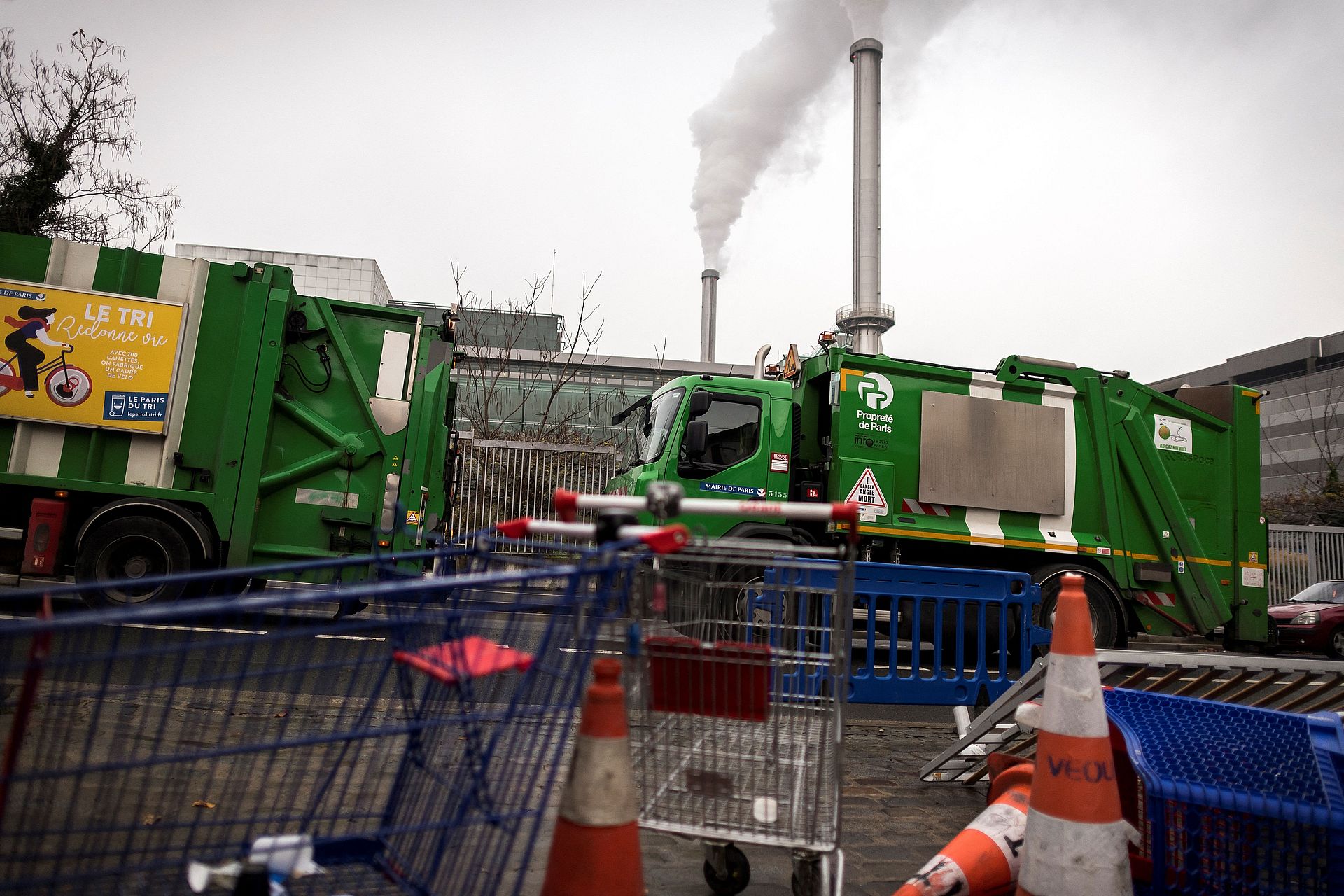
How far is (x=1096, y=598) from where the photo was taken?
9031 millimetres

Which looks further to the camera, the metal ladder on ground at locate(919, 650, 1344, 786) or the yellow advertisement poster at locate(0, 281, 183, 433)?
the yellow advertisement poster at locate(0, 281, 183, 433)

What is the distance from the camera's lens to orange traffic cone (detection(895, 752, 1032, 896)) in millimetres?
2703

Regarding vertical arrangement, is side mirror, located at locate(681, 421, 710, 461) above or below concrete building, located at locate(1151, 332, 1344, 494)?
below

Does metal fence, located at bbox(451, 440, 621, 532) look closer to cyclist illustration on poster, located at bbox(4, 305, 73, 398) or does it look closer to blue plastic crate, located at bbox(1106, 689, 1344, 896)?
cyclist illustration on poster, located at bbox(4, 305, 73, 398)

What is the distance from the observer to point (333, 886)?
2176 millimetres

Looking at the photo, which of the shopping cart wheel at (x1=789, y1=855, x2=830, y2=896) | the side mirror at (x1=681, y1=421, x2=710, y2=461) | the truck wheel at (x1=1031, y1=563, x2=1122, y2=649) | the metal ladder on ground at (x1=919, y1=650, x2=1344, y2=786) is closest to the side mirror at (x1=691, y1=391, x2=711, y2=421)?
the side mirror at (x1=681, y1=421, x2=710, y2=461)

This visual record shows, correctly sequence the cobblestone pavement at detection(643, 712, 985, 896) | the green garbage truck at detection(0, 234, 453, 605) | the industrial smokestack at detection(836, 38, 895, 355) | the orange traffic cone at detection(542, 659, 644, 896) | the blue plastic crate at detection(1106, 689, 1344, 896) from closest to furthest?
the orange traffic cone at detection(542, 659, 644, 896) < the blue plastic crate at detection(1106, 689, 1344, 896) < the cobblestone pavement at detection(643, 712, 985, 896) < the green garbage truck at detection(0, 234, 453, 605) < the industrial smokestack at detection(836, 38, 895, 355)

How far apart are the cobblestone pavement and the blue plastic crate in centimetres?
93

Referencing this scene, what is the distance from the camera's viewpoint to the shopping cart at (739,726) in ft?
8.64

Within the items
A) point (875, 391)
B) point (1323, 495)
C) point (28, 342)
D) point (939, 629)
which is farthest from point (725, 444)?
point (1323, 495)

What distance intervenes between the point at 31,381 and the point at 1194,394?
13029 millimetres

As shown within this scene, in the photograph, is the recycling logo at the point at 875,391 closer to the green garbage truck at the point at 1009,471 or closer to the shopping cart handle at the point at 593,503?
the green garbage truck at the point at 1009,471

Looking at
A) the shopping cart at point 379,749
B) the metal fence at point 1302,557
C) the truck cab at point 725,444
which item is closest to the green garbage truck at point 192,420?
the truck cab at point 725,444

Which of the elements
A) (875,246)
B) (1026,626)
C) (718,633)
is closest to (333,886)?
(718,633)
